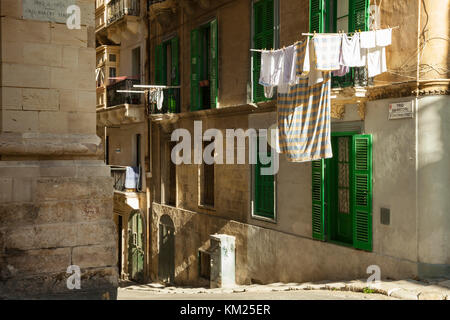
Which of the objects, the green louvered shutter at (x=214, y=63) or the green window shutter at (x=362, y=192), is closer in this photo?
the green window shutter at (x=362, y=192)

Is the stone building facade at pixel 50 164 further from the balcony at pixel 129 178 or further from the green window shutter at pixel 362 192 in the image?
the balcony at pixel 129 178

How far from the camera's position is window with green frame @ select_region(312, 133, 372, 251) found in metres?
11.4

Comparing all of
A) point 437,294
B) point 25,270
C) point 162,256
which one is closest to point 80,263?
point 25,270

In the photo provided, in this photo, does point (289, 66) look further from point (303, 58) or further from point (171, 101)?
point (171, 101)

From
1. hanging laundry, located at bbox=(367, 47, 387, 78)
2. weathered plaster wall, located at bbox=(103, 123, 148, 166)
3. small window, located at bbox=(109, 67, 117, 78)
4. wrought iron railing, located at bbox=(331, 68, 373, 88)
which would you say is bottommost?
weathered plaster wall, located at bbox=(103, 123, 148, 166)

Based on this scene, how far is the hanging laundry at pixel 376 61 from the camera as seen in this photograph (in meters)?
10.7

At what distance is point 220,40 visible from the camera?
16703 mm

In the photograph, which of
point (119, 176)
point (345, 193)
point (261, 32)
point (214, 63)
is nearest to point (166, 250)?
point (119, 176)

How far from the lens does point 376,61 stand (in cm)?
1070

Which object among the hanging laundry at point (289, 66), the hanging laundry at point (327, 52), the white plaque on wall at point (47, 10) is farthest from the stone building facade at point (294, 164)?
the white plaque on wall at point (47, 10)

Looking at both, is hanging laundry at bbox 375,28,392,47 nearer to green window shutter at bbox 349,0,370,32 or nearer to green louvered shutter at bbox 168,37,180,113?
green window shutter at bbox 349,0,370,32

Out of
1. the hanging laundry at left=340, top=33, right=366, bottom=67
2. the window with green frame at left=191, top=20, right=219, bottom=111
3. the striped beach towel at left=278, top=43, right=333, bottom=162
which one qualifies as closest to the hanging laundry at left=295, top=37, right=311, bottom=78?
the striped beach towel at left=278, top=43, right=333, bottom=162

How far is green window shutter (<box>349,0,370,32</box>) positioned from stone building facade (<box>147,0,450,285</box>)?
0.02m

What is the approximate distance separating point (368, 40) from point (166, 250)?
38.2 feet
